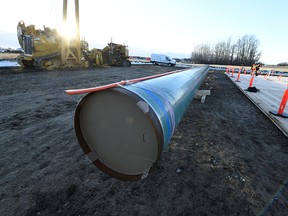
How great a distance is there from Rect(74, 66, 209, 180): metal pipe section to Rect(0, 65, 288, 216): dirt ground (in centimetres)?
45

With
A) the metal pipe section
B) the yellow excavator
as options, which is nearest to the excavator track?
the yellow excavator

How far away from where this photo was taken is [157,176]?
2.75 m

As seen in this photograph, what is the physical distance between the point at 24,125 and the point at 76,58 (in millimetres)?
14428

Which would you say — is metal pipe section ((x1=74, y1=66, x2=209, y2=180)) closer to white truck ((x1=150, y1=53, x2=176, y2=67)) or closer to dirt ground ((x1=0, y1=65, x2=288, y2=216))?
dirt ground ((x1=0, y1=65, x2=288, y2=216))

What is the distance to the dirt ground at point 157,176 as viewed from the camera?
220cm

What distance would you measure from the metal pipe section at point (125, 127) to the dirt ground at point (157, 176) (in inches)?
17.8

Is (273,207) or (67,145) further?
(67,145)

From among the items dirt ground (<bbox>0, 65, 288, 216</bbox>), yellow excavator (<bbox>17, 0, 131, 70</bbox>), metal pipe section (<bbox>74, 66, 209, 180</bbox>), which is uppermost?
yellow excavator (<bbox>17, 0, 131, 70</bbox>)

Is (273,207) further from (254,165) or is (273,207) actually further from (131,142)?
(131,142)

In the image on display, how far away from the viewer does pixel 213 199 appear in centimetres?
236

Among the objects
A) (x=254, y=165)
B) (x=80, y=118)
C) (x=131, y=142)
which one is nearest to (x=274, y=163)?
(x=254, y=165)

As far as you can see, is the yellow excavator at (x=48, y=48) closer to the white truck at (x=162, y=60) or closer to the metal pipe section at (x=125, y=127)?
the metal pipe section at (x=125, y=127)

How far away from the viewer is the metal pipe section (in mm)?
1847

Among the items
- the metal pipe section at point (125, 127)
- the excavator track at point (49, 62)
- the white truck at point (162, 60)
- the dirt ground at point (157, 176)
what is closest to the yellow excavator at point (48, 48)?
the excavator track at point (49, 62)
